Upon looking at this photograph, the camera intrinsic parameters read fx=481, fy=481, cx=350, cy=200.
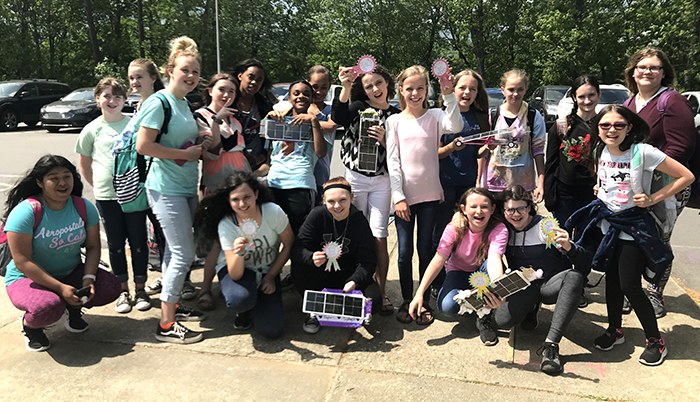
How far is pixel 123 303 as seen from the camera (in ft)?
11.9

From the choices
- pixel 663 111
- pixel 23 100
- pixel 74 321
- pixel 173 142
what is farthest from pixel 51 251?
pixel 23 100

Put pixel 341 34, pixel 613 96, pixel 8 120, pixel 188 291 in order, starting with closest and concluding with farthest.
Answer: pixel 188 291 < pixel 613 96 < pixel 8 120 < pixel 341 34

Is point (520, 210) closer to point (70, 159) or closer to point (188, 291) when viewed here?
point (188, 291)

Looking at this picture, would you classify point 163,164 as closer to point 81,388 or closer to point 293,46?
point 81,388

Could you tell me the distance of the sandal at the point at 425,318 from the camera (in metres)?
3.42

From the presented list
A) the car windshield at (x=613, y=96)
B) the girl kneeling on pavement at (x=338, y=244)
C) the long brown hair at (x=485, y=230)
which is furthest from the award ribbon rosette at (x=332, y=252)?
the car windshield at (x=613, y=96)

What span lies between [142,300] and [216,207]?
1.06 metres

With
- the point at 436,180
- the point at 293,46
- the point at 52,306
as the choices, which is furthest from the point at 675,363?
the point at 293,46

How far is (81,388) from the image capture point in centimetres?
262

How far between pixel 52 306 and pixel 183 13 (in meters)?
32.8

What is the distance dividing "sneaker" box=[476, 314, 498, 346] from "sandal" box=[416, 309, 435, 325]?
33 centimetres

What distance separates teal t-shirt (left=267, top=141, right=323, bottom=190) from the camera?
3553 mm

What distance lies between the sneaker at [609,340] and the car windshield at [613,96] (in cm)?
1179

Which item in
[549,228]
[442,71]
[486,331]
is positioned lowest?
[486,331]
